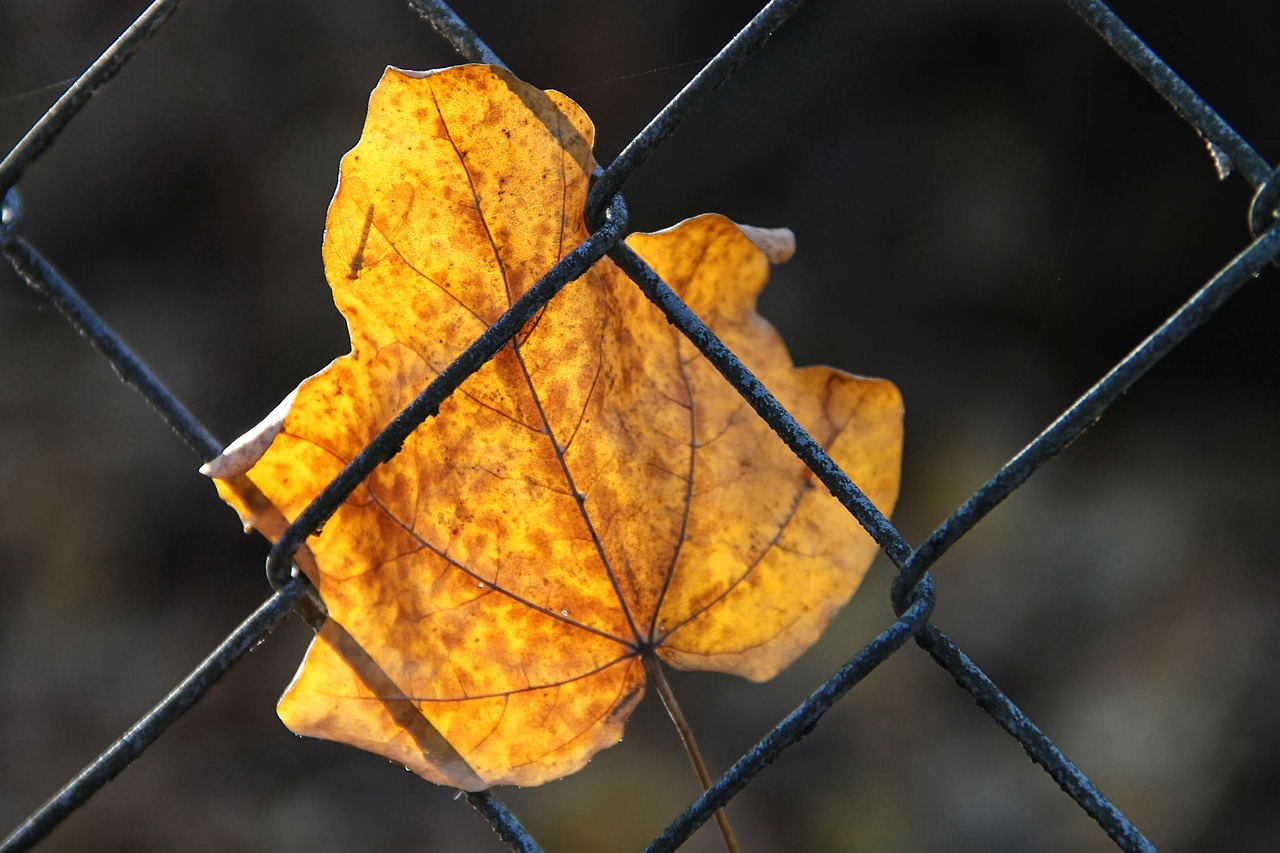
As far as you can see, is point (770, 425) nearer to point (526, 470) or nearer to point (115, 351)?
point (526, 470)

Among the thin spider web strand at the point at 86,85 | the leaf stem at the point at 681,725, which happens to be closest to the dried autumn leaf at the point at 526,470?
the leaf stem at the point at 681,725

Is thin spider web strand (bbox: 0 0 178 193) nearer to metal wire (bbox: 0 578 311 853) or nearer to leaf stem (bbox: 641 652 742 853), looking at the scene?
metal wire (bbox: 0 578 311 853)

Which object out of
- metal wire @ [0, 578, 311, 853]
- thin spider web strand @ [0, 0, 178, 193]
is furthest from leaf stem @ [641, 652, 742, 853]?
thin spider web strand @ [0, 0, 178, 193]

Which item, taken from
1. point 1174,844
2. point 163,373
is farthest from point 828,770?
point 163,373

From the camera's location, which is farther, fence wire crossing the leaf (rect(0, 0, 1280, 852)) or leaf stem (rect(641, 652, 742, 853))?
leaf stem (rect(641, 652, 742, 853))

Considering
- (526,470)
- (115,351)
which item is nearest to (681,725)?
(526,470)

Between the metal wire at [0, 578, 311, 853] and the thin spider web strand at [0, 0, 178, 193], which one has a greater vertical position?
the thin spider web strand at [0, 0, 178, 193]
